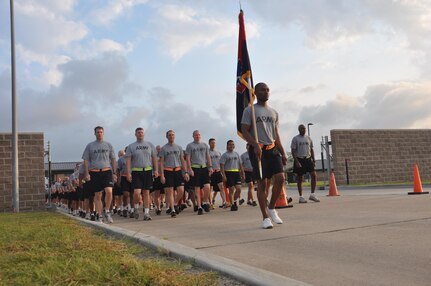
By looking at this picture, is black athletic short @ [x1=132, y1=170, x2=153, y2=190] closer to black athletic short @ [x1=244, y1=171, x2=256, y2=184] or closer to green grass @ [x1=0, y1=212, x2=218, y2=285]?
black athletic short @ [x1=244, y1=171, x2=256, y2=184]

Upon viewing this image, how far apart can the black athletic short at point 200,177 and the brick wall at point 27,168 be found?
945 cm

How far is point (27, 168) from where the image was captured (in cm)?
1884

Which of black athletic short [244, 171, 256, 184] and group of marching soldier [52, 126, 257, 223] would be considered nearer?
group of marching soldier [52, 126, 257, 223]

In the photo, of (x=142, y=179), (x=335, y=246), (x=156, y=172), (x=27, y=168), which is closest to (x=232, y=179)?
(x=156, y=172)

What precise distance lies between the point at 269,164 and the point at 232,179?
20.0 ft

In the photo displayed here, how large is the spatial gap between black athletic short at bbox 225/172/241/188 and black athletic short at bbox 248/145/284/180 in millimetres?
5904

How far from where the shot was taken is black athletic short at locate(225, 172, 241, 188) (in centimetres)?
1282

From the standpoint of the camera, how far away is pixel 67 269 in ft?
12.4

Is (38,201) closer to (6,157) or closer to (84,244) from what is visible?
(6,157)

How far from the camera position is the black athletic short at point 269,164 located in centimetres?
682

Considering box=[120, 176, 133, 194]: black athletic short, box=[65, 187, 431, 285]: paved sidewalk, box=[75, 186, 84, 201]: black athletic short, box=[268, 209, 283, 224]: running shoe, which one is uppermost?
box=[120, 176, 133, 194]: black athletic short

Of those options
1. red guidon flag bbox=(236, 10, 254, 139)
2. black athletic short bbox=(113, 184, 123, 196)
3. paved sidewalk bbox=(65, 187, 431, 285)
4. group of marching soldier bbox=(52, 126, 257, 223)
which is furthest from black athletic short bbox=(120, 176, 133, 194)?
paved sidewalk bbox=(65, 187, 431, 285)

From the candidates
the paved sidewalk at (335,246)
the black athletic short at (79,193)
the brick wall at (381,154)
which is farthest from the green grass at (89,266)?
the brick wall at (381,154)

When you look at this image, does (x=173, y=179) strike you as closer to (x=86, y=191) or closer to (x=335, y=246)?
(x=86, y=191)
